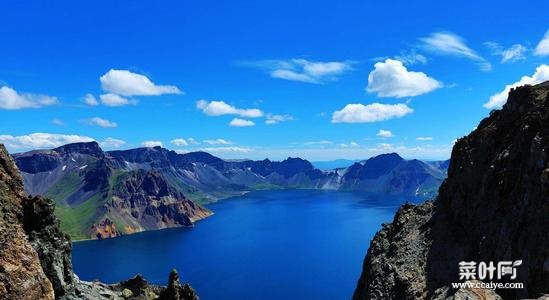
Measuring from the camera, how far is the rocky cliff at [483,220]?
49250mm

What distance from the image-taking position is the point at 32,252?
159ft

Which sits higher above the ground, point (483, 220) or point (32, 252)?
point (483, 220)

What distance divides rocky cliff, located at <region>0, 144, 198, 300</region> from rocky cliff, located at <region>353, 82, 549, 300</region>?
33913mm

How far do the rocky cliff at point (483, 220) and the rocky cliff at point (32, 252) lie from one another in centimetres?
3391

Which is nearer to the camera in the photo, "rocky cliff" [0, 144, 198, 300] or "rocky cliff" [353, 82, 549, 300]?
"rocky cliff" [0, 144, 198, 300]

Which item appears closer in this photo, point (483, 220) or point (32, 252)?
point (32, 252)

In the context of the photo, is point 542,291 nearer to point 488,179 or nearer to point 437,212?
point 488,179

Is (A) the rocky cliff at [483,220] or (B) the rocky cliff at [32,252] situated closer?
(B) the rocky cliff at [32,252]

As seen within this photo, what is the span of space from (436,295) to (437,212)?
109 feet

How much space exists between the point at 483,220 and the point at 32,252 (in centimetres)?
5538

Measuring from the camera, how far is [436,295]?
51.0m

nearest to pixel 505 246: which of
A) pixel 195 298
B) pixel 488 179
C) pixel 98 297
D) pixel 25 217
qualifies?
pixel 488 179

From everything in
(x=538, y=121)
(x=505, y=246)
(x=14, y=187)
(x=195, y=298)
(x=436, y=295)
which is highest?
(x=538, y=121)

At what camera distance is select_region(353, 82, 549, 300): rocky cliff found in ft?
162
